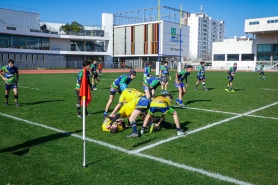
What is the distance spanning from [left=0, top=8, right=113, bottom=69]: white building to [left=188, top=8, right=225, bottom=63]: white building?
3264 inches

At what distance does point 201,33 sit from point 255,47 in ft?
257

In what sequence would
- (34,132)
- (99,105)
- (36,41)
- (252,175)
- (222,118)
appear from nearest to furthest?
(252,175) < (34,132) < (222,118) < (99,105) < (36,41)

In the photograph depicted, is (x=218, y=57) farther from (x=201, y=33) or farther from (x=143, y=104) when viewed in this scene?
(x=143, y=104)

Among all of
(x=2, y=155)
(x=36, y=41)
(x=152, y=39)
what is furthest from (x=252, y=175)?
(x=152, y=39)

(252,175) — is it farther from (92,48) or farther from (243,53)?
(243,53)

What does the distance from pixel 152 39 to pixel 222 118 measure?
195 feet

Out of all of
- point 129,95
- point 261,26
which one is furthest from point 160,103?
point 261,26

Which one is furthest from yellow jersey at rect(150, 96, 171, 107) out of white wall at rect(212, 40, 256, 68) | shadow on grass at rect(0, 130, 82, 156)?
white wall at rect(212, 40, 256, 68)

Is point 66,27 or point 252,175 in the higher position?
point 66,27

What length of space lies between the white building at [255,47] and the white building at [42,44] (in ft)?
118

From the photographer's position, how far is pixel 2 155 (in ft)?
19.6

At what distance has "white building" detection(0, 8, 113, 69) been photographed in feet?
175

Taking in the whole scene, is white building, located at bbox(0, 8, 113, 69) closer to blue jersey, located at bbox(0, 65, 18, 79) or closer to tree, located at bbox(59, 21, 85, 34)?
tree, located at bbox(59, 21, 85, 34)

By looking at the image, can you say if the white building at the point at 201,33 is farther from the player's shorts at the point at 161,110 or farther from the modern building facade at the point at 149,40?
the player's shorts at the point at 161,110
